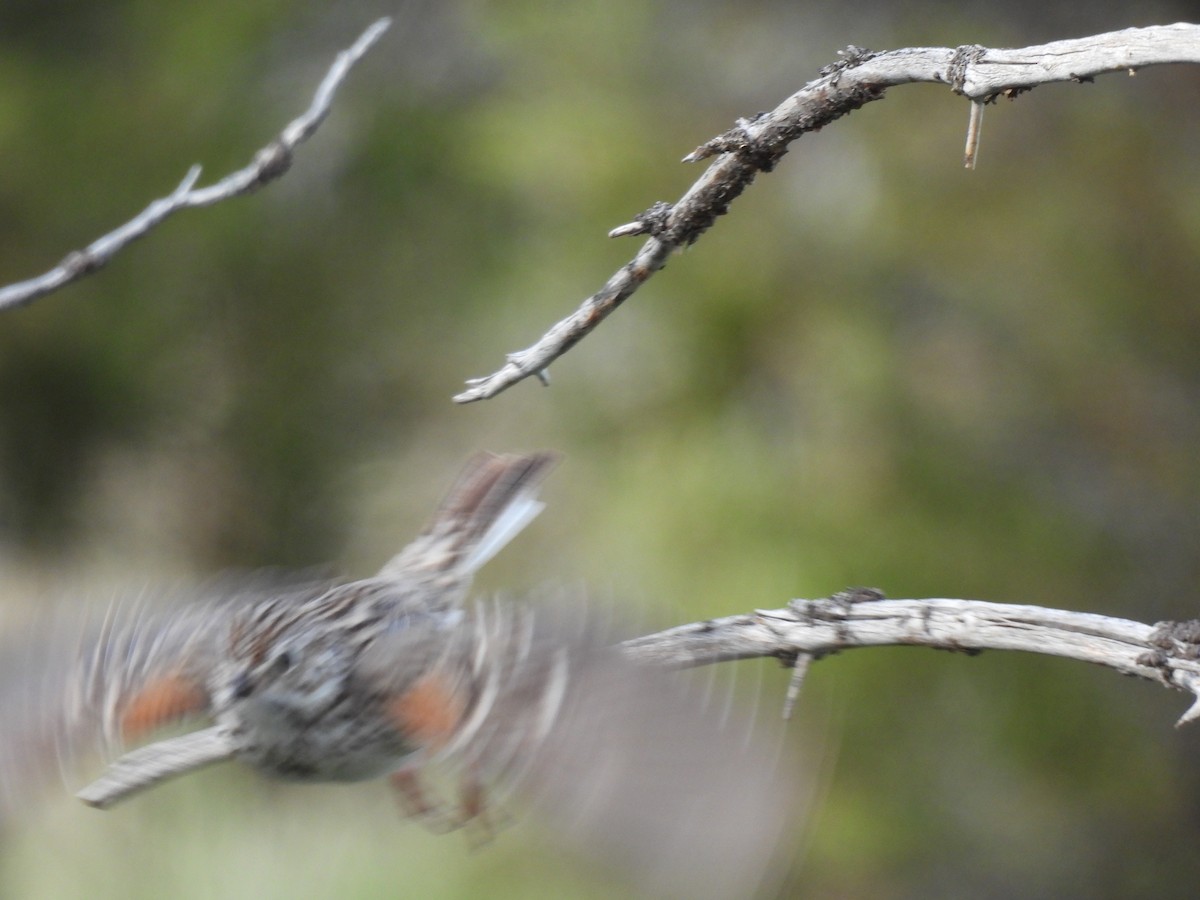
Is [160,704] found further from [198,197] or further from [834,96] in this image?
[834,96]

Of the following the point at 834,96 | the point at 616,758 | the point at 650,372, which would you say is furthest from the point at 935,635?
the point at 650,372

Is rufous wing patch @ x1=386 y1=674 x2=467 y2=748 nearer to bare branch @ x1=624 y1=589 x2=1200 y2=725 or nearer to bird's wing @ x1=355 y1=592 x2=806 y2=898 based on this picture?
bird's wing @ x1=355 y1=592 x2=806 y2=898

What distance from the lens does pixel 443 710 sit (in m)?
1.10

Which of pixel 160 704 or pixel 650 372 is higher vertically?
pixel 650 372

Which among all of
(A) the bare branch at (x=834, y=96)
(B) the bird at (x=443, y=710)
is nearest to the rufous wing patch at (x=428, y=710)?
(B) the bird at (x=443, y=710)

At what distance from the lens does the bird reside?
0.93 meters

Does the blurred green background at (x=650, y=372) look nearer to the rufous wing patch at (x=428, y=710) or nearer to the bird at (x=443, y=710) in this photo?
the bird at (x=443, y=710)

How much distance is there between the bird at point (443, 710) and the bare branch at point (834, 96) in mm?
251

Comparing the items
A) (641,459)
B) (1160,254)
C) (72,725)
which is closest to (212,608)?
(72,725)

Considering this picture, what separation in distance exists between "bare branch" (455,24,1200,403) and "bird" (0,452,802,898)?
0.82 ft

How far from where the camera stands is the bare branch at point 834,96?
77 cm

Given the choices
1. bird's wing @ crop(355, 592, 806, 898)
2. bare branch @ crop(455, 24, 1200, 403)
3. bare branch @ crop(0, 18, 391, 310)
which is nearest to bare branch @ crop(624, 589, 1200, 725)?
bird's wing @ crop(355, 592, 806, 898)

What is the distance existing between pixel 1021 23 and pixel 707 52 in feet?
2.13

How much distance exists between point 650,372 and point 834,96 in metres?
1.43
